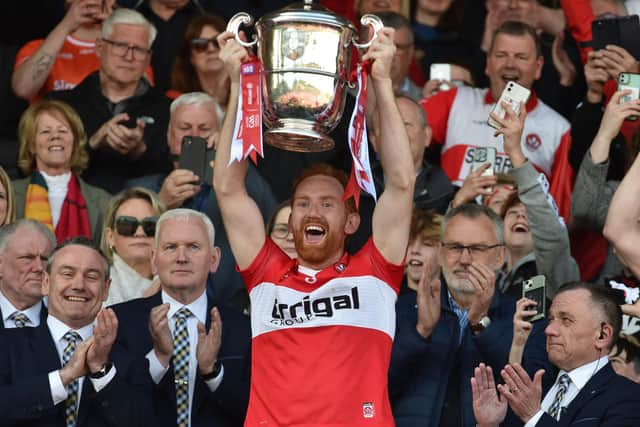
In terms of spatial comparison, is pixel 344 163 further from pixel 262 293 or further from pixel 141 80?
pixel 262 293

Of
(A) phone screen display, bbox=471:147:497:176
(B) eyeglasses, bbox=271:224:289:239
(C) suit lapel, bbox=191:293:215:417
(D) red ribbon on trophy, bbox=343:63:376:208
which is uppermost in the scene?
(D) red ribbon on trophy, bbox=343:63:376:208

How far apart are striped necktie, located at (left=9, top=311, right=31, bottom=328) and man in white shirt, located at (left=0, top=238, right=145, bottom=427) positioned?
1.05 ft

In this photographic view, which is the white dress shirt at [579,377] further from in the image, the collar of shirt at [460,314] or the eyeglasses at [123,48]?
the eyeglasses at [123,48]

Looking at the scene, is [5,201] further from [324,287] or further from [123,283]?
[324,287]

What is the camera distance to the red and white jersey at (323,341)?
6.85 m

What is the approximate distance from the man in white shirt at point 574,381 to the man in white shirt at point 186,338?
1274 millimetres

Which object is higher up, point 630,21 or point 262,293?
point 630,21

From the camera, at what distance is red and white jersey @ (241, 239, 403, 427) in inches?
270

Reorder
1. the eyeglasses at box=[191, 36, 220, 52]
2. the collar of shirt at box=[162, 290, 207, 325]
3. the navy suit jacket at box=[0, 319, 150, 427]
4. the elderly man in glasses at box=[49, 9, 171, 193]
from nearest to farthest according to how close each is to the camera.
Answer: the navy suit jacket at box=[0, 319, 150, 427], the collar of shirt at box=[162, 290, 207, 325], the elderly man in glasses at box=[49, 9, 171, 193], the eyeglasses at box=[191, 36, 220, 52]

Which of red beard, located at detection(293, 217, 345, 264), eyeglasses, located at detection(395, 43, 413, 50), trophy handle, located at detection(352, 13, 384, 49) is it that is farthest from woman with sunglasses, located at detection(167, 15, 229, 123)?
trophy handle, located at detection(352, 13, 384, 49)

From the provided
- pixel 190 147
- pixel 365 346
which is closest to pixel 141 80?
pixel 190 147

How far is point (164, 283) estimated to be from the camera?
816 cm

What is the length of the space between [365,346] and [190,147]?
2588 mm

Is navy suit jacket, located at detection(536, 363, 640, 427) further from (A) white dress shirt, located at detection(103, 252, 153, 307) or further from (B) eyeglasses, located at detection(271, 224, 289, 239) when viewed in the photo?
(A) white dress shirt, located at detection(103, 252, 153, 307)
